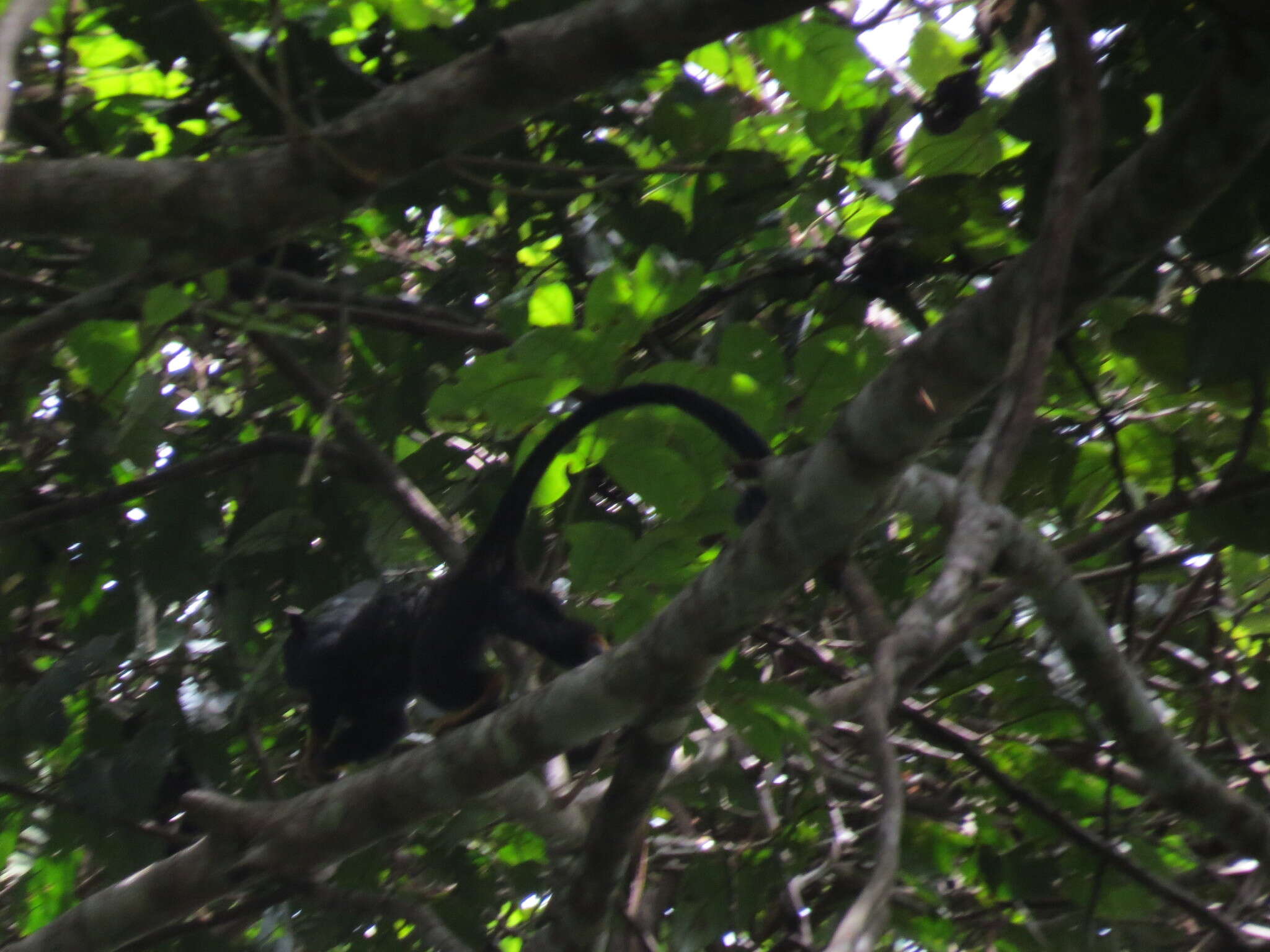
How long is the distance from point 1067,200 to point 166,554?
2489 mm

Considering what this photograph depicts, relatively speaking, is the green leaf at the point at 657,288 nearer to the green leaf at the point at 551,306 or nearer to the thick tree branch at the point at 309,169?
the green leaf at the point at 551,306

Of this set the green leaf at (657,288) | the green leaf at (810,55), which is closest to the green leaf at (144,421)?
the green leaf at (657,288)

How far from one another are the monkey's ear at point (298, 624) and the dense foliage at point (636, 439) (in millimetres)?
56

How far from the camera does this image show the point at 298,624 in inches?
150

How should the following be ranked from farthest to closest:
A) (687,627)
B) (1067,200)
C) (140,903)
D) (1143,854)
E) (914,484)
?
(1143,854)
(140,903)
(914,484)
(687,627)
(1067,200)

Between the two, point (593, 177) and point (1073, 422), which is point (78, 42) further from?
point (1073, 422)

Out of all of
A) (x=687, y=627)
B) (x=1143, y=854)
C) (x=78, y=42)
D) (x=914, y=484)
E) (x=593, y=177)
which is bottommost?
(x=1143, y=854)

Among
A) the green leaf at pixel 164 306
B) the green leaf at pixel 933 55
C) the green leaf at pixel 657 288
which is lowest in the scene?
the green leaf at pixel 657 288

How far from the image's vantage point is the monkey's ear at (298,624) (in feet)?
12.4

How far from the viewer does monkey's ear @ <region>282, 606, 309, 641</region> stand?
379cm

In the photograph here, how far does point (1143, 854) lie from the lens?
10.1 ft

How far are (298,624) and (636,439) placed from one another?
1791mm

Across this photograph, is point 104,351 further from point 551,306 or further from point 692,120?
point 692,120

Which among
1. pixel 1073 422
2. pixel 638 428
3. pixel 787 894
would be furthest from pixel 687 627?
pixel 1073 422
